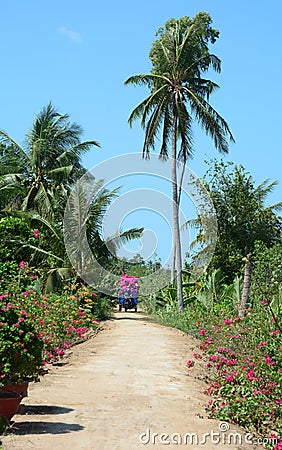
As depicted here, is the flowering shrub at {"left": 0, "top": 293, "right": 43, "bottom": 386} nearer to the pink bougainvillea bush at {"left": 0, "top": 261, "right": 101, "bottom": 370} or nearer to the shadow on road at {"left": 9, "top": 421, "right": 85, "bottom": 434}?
the shadow on road at {"left": 9, "top": 421, "right": 85, "bottom": 434}

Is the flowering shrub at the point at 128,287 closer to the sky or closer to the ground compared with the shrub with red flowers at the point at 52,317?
closer to the sky

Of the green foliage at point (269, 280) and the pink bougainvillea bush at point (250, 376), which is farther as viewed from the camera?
the green foliage at point (269, 280)

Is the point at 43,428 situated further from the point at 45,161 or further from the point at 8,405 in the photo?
the point at 45,161

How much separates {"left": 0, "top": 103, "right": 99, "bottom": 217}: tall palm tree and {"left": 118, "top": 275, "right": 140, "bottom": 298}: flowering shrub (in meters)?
4.79

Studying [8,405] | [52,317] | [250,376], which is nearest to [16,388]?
[8,405]

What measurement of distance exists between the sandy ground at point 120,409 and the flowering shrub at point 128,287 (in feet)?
45.2

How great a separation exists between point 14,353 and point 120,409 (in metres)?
1.90

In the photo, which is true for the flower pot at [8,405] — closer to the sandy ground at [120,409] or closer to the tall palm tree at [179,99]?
the sandy ground at [120,409]

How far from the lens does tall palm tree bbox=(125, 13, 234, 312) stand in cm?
2019

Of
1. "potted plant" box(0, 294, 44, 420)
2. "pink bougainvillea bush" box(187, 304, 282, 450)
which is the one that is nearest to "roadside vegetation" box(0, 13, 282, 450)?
"pink bougainvillea bush" box(187, 304, 282, 450)

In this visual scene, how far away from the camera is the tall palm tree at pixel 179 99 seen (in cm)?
2019

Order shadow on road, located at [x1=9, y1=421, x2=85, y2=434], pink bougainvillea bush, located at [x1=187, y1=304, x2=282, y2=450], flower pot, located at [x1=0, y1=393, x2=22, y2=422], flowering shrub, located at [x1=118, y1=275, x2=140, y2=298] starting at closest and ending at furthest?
1. flower pot, located at [x1=0, y1=393, x2=22, y2=422]
2. shadow on road, located at [x1=9, y1=421, x2=85, y2=434]
3. pink bougainvillea bush, located at [x1=187, y1=304, x2=282, y2=450]
4. flowering shrub, located at [x1=118, y1=275, x2=140, y2=298]

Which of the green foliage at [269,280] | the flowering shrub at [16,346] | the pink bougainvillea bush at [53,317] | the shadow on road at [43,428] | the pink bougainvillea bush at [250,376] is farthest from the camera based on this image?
the green foliage at [269,280]

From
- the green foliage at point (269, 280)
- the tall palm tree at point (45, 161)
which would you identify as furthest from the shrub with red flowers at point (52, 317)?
the tall palm tree at point (45, 161)
